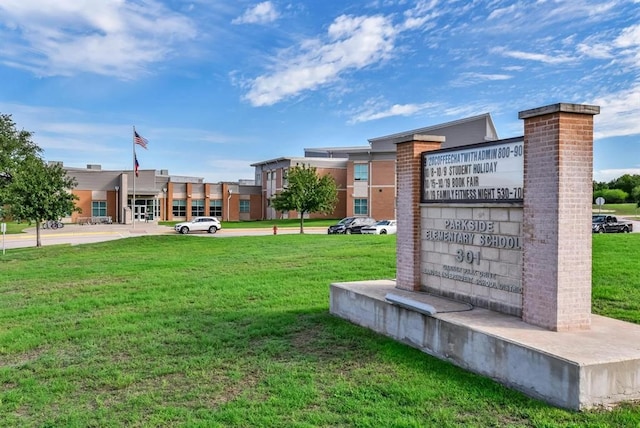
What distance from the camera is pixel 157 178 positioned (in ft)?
214

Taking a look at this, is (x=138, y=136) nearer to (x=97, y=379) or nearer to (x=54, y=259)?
(x=54, y=259)

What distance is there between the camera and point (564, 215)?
570cm

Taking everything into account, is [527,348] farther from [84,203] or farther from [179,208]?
[179,208]

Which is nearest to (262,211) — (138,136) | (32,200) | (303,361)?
(138,136)

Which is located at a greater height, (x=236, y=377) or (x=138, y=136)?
(x=138, y=136)

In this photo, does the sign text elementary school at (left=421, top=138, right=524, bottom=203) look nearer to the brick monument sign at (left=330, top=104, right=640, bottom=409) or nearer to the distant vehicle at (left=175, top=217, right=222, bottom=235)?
the brick monument sign at (left=330, top=104, right=640, bottom=409)

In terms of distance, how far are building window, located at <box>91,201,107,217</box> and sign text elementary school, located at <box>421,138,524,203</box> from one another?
5640 cm

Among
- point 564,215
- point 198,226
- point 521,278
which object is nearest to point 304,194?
point 198,226

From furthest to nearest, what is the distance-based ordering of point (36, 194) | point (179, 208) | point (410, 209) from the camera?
point (179, 208)
point (36, 194)
point (410, 209)

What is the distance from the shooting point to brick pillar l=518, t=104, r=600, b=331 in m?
5.70

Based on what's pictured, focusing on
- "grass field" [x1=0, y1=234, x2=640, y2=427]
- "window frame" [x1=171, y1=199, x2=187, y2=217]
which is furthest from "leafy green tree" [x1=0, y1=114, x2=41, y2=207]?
"grass field" [x1=0, y1=234, x2=640, y2=427]

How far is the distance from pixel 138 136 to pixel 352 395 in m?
46.4

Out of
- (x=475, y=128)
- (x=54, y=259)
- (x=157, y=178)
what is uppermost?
(x=475, y=128)

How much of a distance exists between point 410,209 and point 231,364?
388 centimetres
